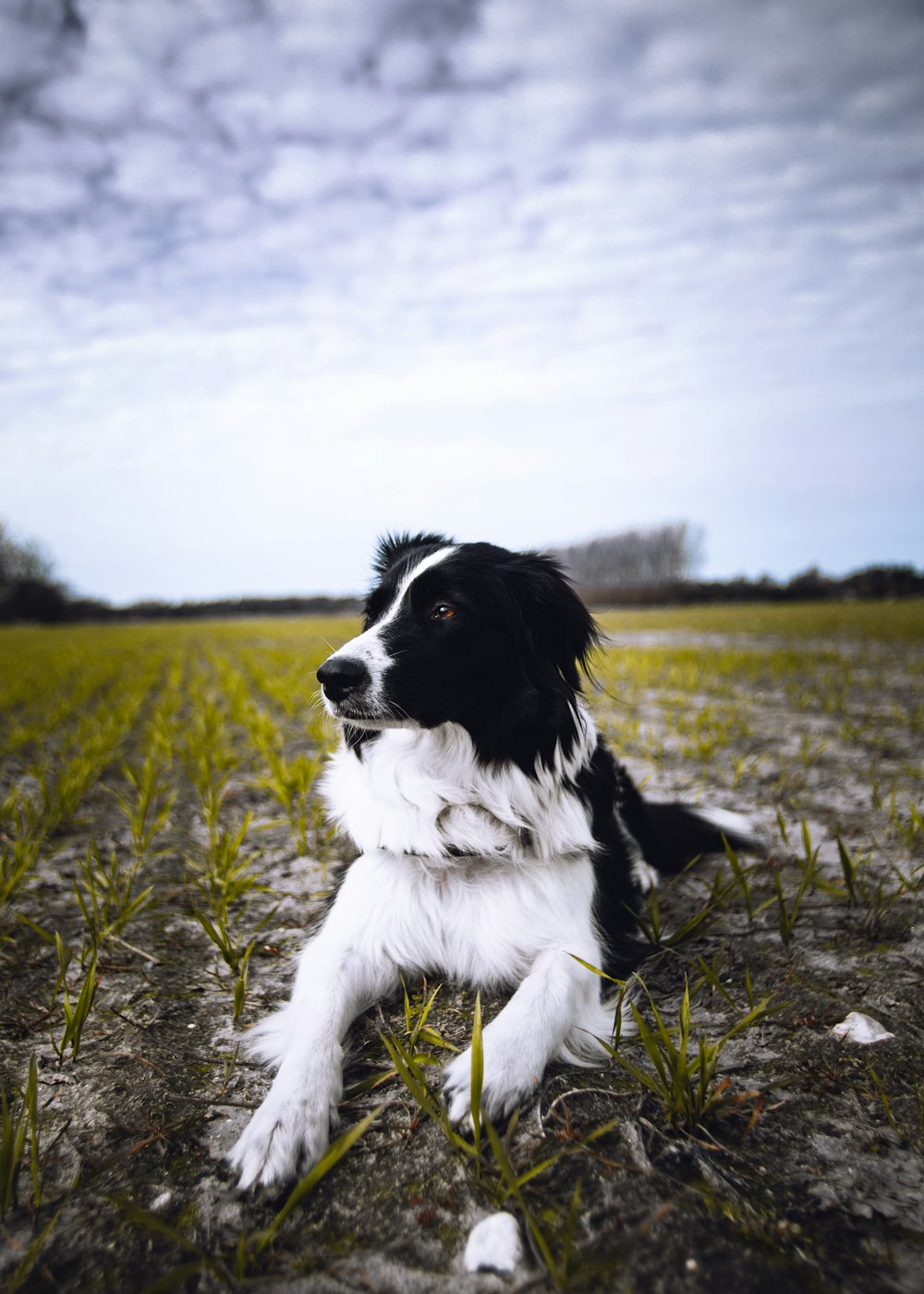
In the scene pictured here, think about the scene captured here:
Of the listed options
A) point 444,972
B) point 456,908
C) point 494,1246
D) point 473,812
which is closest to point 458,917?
point 456,908

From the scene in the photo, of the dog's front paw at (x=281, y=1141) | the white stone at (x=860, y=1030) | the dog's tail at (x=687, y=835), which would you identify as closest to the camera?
the dog's front paw at (x=281, y=1141)

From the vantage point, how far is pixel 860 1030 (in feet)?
6.21

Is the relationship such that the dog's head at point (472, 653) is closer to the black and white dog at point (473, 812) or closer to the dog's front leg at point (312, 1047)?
the black and white dog at point (473, 812)

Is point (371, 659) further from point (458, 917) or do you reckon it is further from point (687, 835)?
point (687, 835)

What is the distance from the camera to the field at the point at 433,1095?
125 centimetres

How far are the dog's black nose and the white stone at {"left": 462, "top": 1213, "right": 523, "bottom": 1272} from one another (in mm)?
1433

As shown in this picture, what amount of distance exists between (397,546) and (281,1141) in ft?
7.52

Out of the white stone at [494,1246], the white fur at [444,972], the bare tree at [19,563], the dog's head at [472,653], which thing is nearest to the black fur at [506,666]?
the dog's head at [472,653]

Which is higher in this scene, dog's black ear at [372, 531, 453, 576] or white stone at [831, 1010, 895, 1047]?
dog's black ear at [372, 531, 453, 576]

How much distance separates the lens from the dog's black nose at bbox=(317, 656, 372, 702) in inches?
85.1

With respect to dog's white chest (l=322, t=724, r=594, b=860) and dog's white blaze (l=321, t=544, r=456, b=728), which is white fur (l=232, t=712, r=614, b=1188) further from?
dog's white blaze (l=321, t=544, r=456, b=728)

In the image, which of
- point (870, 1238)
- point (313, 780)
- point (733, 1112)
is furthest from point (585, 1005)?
point (313, 780)

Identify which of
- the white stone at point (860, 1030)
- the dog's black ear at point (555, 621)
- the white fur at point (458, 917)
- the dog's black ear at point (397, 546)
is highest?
the dog's black ear at point (397, 546)

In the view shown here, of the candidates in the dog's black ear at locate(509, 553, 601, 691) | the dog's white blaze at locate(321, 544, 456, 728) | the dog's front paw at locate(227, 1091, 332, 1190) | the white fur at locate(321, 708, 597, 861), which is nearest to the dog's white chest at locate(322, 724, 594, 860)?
the white fur at locate(321, 708, 597, 861)
